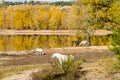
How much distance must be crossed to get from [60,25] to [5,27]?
1959 cm

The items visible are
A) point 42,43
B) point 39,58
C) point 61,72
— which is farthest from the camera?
point 42,43

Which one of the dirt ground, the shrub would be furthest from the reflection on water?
the shrub

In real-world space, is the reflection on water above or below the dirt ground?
below

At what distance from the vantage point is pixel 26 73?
17.8 metres

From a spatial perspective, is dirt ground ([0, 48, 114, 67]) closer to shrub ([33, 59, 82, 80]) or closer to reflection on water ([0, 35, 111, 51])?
shrub ([33, 59, 82, 80])

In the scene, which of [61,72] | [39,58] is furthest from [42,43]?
[61,72]

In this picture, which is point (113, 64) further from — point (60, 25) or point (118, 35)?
point (60, 25)

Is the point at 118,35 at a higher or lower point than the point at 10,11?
higher

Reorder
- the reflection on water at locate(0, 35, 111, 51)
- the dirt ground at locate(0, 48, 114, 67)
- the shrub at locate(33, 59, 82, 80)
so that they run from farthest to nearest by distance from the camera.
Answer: the reflection on water at locate(0, 35, 111, 51)
the dirt ground at locate(0, 48, 114, 67)
the shrub at locate(33, 59, 82, 80)

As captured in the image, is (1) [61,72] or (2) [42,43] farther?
(2) [42,43]

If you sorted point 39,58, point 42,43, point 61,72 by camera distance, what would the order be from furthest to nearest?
point 42,43
point 39,58
point 61,72

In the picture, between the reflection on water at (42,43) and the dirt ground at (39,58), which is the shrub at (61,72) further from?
the reflection on water at (42,43)

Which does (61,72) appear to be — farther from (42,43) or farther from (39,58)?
(42,43)

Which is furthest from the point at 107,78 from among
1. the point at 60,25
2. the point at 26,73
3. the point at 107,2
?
the point at 60,25
